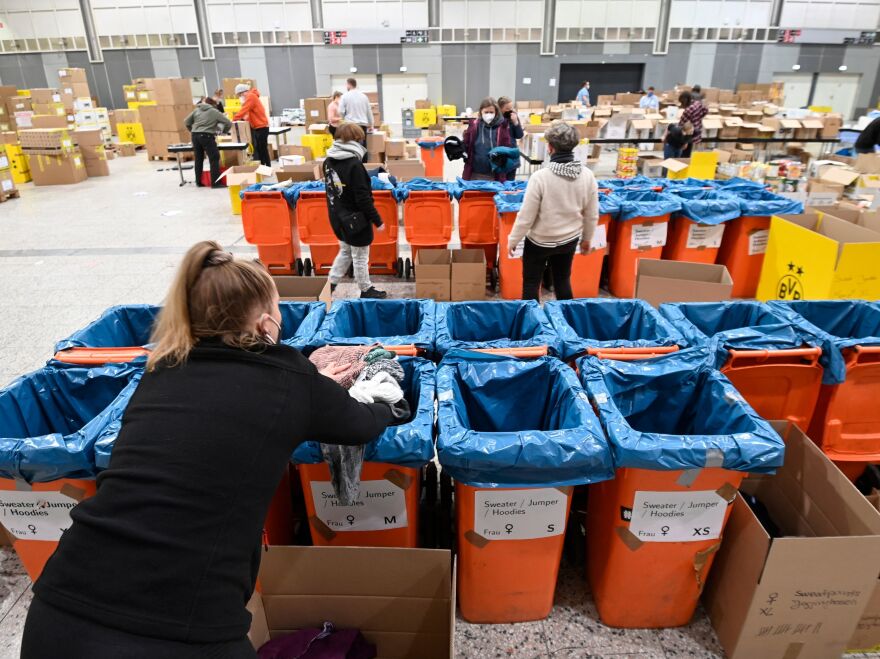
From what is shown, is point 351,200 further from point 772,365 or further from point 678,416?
point 772,365

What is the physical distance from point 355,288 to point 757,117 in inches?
433

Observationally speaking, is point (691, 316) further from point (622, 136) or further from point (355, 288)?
point (622, 136)

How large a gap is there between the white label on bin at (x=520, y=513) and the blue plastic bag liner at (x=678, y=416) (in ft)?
0.87

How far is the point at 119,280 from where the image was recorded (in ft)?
18.1

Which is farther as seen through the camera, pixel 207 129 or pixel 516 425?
pixel 207 129

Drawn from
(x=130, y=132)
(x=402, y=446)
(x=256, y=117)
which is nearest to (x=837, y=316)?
(x=402, y=446)

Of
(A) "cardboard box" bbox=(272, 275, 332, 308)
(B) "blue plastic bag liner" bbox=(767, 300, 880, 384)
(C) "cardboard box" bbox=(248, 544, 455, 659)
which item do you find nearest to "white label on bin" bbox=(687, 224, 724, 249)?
(B) "blue plastic bag liner" bbox=(767, 300, 880, 384)

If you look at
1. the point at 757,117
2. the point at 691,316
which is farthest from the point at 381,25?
the point at 691,316

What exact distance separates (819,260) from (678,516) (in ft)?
9.27

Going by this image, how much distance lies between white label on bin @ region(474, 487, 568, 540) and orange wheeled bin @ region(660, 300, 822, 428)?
3.10 feet

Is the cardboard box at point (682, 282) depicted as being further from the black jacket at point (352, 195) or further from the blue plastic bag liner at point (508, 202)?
the black jacket at point (352, 195)

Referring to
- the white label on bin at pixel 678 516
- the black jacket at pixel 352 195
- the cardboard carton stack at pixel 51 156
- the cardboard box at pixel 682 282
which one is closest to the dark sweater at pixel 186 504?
the white label on bin at pixel 678 516

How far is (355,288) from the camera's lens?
529 cm

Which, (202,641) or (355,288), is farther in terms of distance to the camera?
(355,288)
